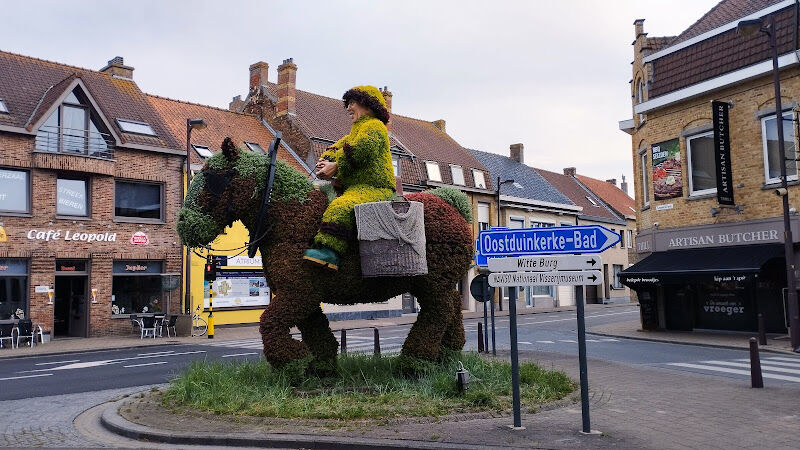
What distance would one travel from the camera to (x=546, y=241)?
6965 mm

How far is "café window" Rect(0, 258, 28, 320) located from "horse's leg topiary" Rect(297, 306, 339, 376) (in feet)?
51.6

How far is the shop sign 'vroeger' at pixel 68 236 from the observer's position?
20.7m

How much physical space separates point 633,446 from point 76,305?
21363mm

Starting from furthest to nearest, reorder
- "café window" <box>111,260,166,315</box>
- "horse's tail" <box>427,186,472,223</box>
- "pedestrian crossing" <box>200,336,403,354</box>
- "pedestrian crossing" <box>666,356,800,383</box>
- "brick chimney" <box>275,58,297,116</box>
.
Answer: "brick chimney" <box>275,58,297,116</box> → "café window" <box>111,260,166,315</box> → "pedestrian crossing" <box>200,336,403,354</box> → "pedestrian crossing" <box>666,356,800,383</box> → "horse's tail" <box>427,186,472,223</box>

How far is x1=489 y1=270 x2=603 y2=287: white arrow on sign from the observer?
6664 mm

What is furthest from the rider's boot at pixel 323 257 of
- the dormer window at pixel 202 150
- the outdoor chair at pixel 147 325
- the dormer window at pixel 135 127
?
the dormer window at pixel 202 150

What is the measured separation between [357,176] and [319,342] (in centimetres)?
237

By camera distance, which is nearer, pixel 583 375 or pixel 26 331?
pixel 583 375

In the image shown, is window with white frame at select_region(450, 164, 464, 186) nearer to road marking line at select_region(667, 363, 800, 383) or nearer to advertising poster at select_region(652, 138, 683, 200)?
advertising poster at select_region(652, 138, 683, 200)

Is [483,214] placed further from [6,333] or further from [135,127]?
[6,333]

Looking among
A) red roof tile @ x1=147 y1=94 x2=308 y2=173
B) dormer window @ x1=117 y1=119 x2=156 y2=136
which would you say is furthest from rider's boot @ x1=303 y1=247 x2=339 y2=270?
red roof tile @ x1=147 y1=94 x2=308 y2=173

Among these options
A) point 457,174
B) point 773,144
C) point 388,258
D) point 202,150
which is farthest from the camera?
point 457,174

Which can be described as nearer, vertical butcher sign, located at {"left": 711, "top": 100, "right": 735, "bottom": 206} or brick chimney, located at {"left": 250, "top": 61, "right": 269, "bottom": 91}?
vertical butcher sign, located at {"left": 711, "top": 100, "right": 735, "bottom": 206}

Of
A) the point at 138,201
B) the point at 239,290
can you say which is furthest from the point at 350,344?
the point at 138,201
